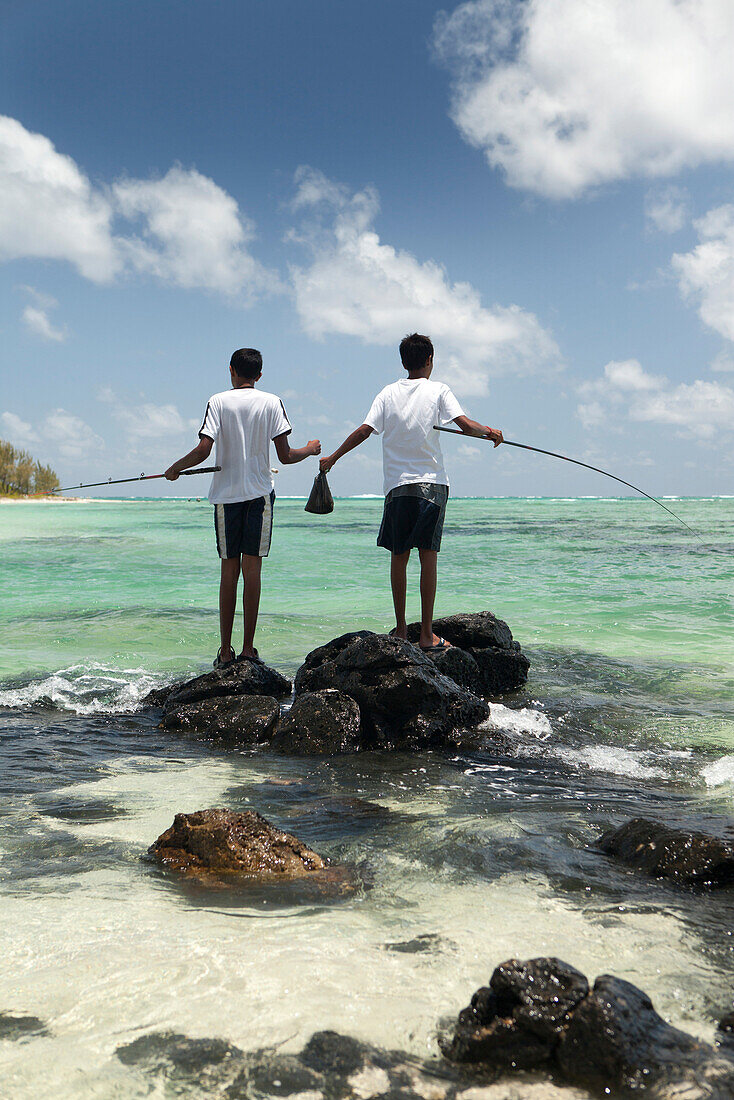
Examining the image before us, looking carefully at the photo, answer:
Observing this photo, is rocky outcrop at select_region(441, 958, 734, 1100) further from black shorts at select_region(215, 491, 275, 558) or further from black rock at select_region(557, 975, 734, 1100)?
black shorts at select_region(215, 491, 275, 558)

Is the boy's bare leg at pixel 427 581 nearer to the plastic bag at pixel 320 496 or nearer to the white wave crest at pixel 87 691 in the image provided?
the plastic bag at pixel 320 496

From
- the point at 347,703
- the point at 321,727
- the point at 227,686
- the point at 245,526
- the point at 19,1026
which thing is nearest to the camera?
the point at 19,1026

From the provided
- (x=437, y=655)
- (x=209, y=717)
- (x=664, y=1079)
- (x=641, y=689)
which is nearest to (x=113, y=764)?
(x=209, y=717)

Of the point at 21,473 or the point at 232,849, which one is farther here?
the point at 21,473

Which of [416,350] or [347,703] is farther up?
[416,350]

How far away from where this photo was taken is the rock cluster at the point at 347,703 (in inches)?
190

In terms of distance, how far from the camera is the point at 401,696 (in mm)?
4965

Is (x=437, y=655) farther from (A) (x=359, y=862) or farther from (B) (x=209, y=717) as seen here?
(A) (x=359, y=862)

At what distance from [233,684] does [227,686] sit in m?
0.05

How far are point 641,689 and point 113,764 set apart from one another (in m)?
4.25

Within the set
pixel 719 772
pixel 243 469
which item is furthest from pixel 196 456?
pixel 719 772

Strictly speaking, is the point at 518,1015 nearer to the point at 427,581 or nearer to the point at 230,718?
the point at 230,718

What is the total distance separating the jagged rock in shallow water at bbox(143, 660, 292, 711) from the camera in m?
5.64

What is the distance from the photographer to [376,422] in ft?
19.4
